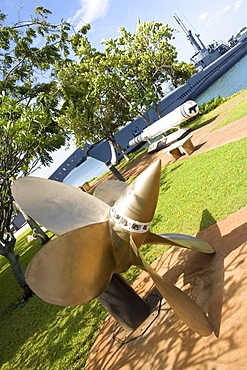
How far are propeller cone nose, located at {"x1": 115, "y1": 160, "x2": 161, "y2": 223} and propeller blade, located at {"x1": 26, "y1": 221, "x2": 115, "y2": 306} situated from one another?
48 centimetres

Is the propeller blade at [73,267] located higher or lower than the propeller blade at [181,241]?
higher

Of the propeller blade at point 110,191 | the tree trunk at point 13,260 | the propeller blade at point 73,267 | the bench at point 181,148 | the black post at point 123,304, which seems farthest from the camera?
the bench at point 181,148

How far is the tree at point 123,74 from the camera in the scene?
2083cm

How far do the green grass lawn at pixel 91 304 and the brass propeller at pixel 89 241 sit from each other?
2706 mm

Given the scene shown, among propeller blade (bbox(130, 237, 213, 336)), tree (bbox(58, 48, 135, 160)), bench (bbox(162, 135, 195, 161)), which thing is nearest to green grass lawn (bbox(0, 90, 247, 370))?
bench (bbox(162, 135, 195, 161))

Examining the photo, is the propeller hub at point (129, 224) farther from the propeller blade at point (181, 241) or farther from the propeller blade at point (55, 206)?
the propeller blade at point (181, 241)

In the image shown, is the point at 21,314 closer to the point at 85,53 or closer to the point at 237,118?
the point at 237,118

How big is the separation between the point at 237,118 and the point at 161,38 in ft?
42.7

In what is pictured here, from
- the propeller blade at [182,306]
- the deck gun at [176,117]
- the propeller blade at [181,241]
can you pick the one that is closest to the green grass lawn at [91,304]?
the propeller blade at [181,241]

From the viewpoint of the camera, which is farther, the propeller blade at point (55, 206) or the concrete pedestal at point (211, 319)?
the propeller blade at point (55, 206)

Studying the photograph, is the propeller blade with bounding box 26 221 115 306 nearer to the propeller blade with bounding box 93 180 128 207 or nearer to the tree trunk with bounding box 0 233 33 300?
the propeller blade with bounding box 93 180 128 207

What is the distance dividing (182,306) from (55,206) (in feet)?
8.04

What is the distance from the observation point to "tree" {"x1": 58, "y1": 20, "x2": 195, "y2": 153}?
20.8 metres

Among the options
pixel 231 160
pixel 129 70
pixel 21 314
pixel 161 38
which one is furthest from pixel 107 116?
pixel 21 314
